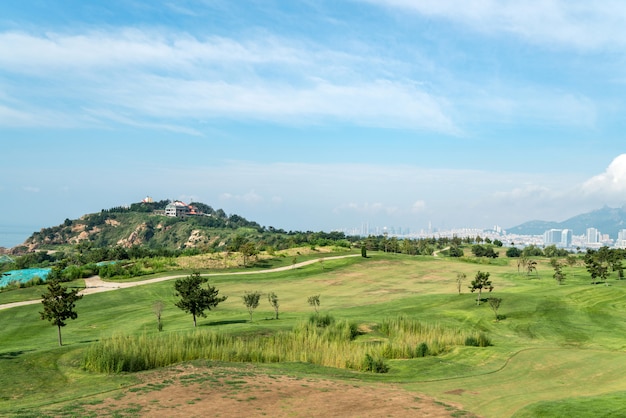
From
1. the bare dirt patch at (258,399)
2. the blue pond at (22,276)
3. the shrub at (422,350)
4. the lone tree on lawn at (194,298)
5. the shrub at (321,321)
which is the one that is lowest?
the blue pond at (22,276)

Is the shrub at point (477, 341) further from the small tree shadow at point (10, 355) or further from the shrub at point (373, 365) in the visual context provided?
the small tree shadow at point (10, 355)

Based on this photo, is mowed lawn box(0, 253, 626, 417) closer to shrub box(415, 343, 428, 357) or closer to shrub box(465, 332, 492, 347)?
shrub box(465, 332, 492, 347)

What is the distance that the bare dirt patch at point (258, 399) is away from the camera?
66.1 ft

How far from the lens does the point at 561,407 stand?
2066 centimetres

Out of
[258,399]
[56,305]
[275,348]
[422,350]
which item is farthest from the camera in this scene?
[56,305]

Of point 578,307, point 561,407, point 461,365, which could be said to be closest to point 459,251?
point 578,307

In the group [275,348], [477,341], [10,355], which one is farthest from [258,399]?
[477,341]

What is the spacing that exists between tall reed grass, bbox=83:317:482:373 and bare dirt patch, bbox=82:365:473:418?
3336 mm

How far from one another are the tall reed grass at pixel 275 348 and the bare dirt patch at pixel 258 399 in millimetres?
3336

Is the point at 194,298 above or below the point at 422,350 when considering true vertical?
above

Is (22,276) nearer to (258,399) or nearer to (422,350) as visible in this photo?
(422,350)

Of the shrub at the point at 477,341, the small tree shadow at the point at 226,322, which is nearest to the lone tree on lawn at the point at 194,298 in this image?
the small tree shadow at the point at 226,322

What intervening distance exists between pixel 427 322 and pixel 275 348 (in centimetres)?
1877

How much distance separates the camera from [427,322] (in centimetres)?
4625
